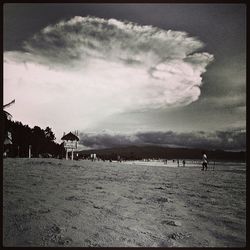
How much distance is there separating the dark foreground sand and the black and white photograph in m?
0.01

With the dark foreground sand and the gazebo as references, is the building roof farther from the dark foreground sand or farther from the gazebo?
the dark foreground sand

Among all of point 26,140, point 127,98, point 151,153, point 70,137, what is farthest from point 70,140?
point 151,153

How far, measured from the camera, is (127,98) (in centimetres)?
346

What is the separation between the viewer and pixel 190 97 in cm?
344

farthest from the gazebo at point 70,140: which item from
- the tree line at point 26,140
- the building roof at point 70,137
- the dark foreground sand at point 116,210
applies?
the dark foreground sand at point 116,210

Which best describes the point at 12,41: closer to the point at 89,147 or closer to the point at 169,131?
the point at 89,147

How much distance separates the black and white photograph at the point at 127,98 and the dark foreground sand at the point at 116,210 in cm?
1

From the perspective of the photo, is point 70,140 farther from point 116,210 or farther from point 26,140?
point 116,210

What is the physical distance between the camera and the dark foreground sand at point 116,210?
3.06 m

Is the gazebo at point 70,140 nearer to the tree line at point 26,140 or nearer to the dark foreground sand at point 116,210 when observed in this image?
the tree line at point 26,140

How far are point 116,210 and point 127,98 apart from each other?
1208 mm

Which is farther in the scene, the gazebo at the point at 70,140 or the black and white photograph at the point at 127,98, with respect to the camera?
the gazebo at the point at 70,140

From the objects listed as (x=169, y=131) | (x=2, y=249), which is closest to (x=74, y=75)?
(x=169, y=131)

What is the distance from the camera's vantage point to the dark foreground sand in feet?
10.0
